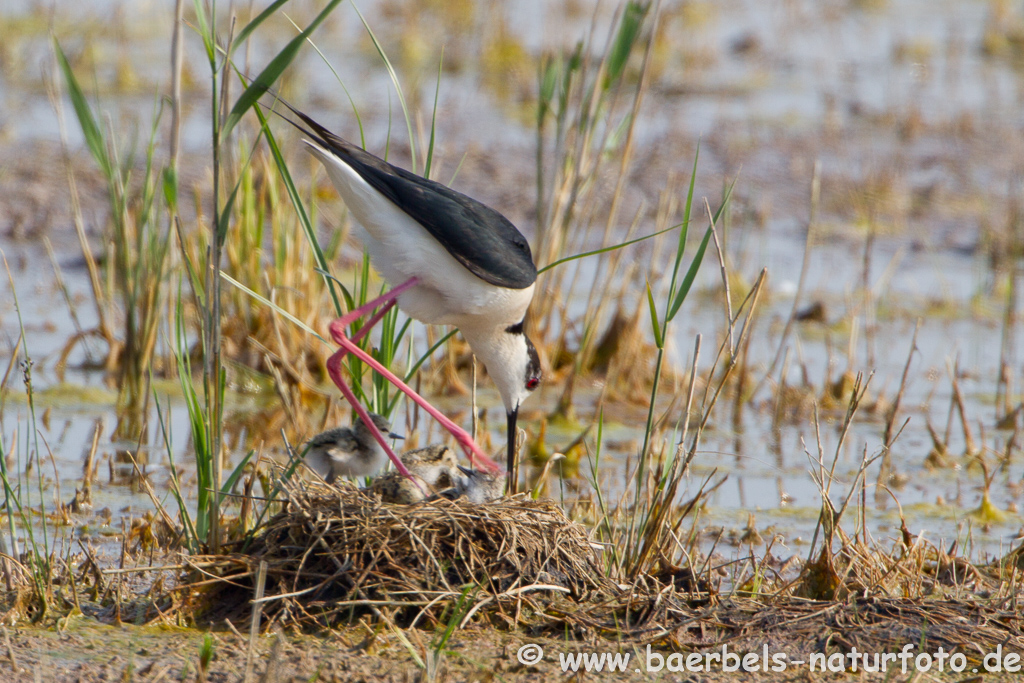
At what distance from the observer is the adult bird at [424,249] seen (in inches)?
169

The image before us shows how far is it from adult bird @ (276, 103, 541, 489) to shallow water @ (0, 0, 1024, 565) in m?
0.86

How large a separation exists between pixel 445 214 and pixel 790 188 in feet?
22.9

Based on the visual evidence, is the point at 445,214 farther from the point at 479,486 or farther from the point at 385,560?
the point at 385,560

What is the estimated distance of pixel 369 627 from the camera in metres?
3.60

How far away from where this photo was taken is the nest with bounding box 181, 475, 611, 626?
3633 mm

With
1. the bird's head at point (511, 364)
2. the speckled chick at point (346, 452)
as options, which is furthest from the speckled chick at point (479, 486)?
the bird's head at point (511, 364)

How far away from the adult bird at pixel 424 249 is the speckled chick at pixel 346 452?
10 centimetres

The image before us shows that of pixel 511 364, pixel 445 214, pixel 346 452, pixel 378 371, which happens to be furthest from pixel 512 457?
pixel 445 214

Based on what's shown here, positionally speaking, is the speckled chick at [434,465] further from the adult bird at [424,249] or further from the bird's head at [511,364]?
the bird's head at [511,364]

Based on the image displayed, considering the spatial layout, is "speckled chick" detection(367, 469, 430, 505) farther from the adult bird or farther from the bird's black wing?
the bird's black wing

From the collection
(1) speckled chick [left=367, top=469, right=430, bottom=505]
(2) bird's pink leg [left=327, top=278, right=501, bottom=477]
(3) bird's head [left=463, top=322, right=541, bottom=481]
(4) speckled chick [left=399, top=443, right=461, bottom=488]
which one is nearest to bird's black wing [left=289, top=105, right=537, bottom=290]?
(2) bird's pink leg [left=327, top=278, right=501, bottom=477]

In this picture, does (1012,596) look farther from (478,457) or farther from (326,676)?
(326,676)

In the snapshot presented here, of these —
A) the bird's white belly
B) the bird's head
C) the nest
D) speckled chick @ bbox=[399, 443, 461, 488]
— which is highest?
the bird's white belly

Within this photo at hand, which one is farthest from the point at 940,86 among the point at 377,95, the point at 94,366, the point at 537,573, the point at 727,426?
the point at 537,573
